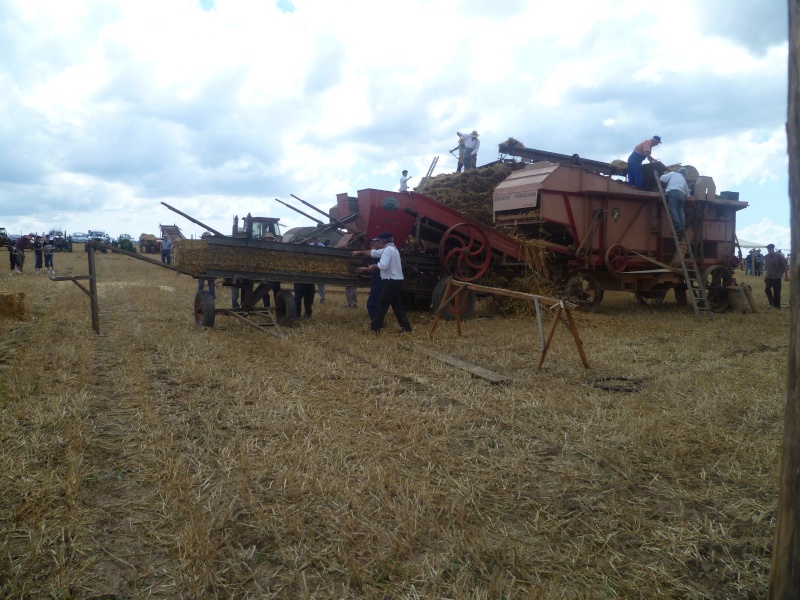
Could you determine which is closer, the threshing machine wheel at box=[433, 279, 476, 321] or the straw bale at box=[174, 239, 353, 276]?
the straw bale at box=[174, 239, 353, 276]

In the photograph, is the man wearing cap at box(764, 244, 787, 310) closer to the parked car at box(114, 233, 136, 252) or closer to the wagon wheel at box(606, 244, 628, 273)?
the wagon wheel at box(606, 244, 628, 273)

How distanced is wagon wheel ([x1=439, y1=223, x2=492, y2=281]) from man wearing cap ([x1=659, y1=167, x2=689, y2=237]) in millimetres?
3814

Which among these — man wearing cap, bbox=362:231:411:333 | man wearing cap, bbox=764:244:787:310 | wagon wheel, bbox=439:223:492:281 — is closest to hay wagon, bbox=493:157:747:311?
wagon wheel, bbox=439:223:492:281

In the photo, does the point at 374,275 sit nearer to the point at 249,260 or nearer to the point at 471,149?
the point at 249,260

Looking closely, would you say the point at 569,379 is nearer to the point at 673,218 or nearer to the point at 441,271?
the point at 441,271

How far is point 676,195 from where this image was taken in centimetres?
1227

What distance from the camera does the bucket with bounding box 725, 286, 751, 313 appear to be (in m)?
13.2

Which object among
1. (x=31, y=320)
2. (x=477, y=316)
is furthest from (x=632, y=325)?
(x=31, y=320)

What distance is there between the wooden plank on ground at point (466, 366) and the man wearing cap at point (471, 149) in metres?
8.00

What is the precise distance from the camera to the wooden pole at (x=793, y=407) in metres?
1.94

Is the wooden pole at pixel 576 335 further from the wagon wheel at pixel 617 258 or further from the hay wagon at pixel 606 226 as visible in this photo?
the wagon wheel at pixel 617 258

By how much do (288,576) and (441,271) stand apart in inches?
363

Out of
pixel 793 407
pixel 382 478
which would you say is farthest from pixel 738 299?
pixel 793 407

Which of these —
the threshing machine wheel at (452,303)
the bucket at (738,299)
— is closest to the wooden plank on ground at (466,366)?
the threshing machine wheel at (452,303)
